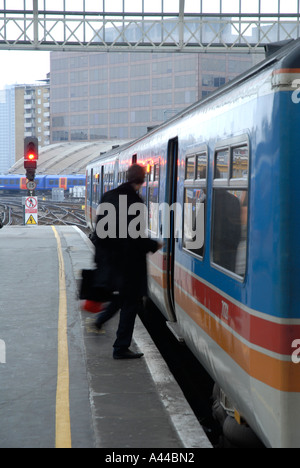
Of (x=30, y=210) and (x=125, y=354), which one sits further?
(x=30, y=210)

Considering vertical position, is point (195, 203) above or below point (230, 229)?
above

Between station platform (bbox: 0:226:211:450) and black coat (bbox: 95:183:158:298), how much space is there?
78cm

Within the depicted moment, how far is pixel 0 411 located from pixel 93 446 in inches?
45.6

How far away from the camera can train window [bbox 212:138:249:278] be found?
15.1 feet

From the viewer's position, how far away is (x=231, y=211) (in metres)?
5.00

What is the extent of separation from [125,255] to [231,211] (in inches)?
74.0

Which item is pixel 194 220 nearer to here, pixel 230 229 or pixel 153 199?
pixel 230 229

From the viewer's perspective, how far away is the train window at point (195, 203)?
6184 mm

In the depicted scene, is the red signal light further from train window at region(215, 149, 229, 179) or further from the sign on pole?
train window at region(215, 149, 229, 179)

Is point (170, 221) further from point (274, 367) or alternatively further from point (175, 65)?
point (175, 65)

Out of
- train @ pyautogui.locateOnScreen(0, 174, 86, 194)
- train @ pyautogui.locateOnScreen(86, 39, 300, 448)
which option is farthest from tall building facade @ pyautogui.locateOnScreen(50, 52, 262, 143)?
train @ pyautogui.locateOnScreen(86, 39, 300, 448)

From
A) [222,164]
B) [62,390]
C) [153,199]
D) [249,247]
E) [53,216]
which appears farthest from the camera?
[53,216]

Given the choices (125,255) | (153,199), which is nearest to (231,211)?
(125,255)
